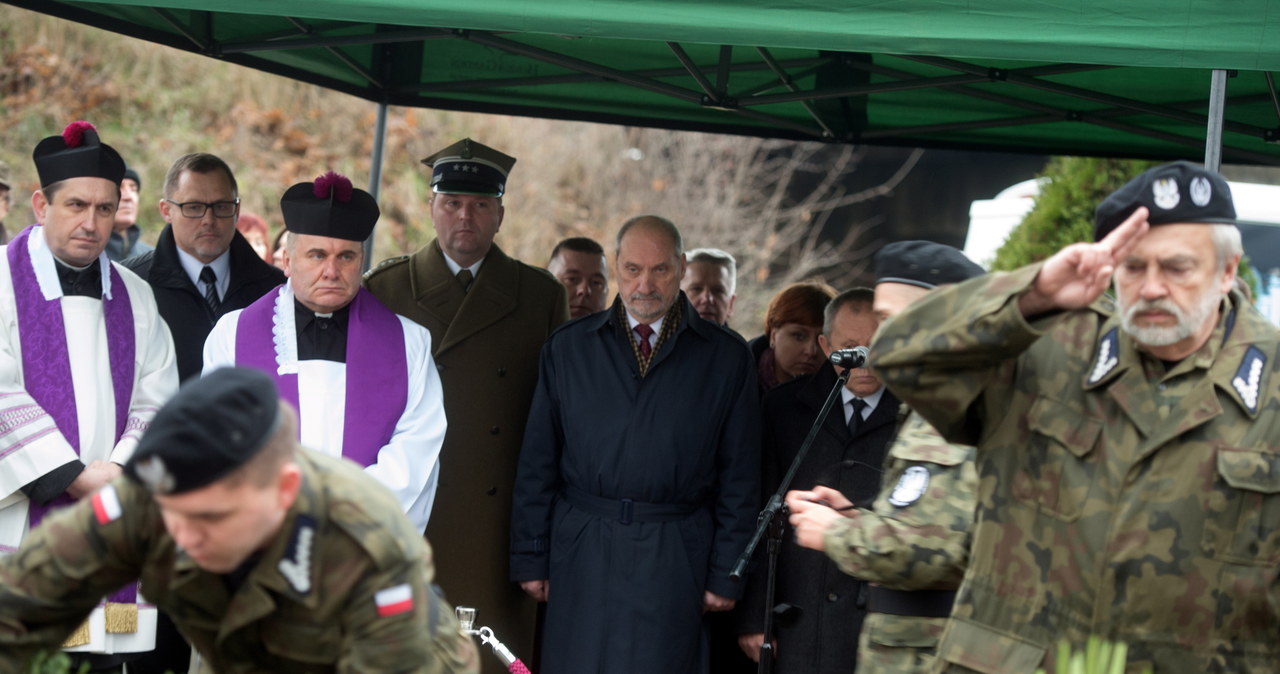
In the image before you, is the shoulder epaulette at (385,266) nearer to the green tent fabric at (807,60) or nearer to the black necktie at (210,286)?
the black necktie at (210,286)

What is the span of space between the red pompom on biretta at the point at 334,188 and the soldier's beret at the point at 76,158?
2.04 ft

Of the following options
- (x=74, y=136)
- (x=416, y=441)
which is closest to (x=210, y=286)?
(x=74, y=136)

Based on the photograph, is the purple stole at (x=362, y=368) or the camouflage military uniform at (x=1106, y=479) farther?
the purple stole at (x=362, y=368)

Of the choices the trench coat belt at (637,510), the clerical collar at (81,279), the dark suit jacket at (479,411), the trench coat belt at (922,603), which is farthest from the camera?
the dark suit jacket at (479,411)

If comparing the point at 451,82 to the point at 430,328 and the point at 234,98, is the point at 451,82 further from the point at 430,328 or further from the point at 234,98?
the point at 234,98

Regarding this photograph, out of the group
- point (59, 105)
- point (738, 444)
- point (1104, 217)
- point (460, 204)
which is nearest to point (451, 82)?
point (460, 204)

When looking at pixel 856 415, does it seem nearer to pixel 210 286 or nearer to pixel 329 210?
pixel 329 210

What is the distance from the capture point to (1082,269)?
262 centimetres

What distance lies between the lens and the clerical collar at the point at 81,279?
4.33m

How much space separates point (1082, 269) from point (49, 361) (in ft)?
9.99

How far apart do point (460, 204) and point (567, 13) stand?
177 centimetres

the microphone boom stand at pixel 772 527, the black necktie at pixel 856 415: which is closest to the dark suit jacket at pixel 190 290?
the microphone boom stand at pixel 772 527

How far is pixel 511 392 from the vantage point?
5352 millimetres

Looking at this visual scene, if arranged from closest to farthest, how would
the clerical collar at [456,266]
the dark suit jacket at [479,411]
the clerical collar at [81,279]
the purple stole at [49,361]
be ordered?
the purple stole at [49,361] < the clerical collar at [81,279] < the dark suit jacket at [479,411] < the clerical collar at [456,266]
